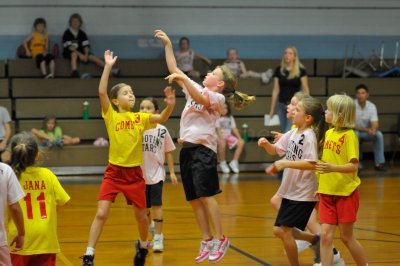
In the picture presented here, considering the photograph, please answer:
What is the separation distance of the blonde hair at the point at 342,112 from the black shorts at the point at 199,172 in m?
1.11

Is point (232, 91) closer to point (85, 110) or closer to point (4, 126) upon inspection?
point (4, 126)

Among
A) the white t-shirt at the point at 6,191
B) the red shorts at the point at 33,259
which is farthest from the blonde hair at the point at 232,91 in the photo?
the white t-shirt at the point at 6,191

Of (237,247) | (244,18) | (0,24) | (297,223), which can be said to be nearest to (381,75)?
(244,18)

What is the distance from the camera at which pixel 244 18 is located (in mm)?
15562

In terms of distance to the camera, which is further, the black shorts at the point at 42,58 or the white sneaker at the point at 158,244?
the black shorts at the point at 42,58

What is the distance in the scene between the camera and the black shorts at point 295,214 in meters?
5.60

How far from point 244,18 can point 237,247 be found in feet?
30.2

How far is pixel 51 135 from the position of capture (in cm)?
1285

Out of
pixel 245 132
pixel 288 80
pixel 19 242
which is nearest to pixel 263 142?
pixel 19 242

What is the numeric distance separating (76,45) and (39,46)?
0.69m

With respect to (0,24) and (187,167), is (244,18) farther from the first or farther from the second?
(187,167)

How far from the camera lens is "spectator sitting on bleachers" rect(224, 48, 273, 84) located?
47.0 ft

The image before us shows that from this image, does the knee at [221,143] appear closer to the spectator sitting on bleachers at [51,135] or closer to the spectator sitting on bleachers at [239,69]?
the spectator sitting on bleachers at [239,69]

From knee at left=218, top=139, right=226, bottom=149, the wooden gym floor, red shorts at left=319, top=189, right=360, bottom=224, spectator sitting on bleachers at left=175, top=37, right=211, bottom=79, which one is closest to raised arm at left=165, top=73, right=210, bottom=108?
red shorts at left=319, top=189, right=360, bottom=224
